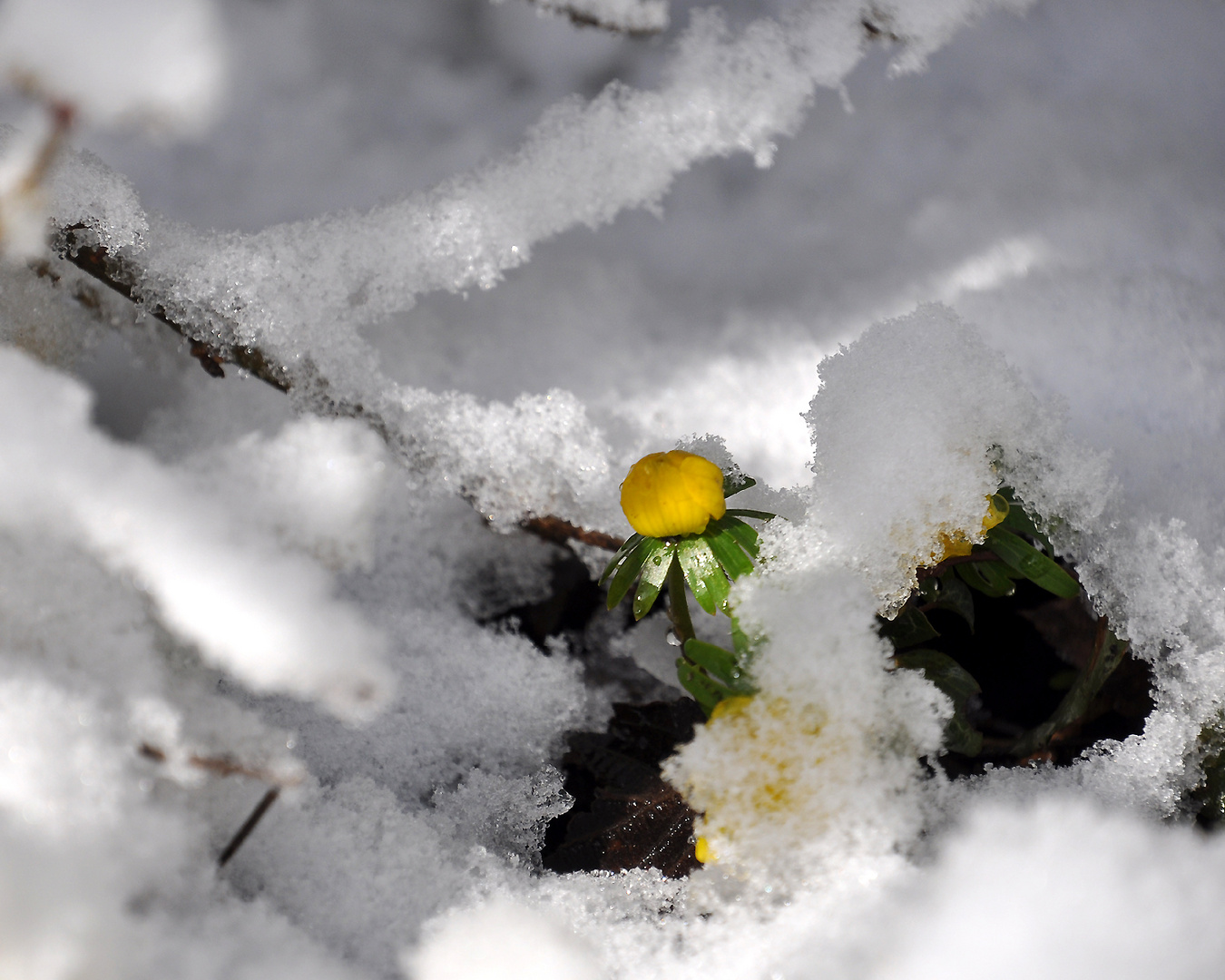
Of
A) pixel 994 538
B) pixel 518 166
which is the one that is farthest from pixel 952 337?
pixel 518 166

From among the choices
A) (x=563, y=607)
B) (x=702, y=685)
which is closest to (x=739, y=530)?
(x=702, y=685)

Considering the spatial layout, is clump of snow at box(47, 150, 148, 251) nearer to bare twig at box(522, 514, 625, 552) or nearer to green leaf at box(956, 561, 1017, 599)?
bare twig at box(522, 514, 625, 552)

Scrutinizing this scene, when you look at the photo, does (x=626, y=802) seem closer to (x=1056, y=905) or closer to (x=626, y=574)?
(x=626, y=574)

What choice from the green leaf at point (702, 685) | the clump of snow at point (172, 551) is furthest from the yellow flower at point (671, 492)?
the clump of snow at point (172, 551)

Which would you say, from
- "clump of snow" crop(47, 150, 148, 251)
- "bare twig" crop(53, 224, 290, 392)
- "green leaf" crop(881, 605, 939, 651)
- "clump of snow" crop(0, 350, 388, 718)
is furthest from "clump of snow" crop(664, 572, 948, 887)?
"clump of snow" crop(47, 150, 148, 251)

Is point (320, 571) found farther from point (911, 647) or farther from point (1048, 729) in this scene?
point (1048, 729)

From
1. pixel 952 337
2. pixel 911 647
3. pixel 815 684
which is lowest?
pixel 815 684
